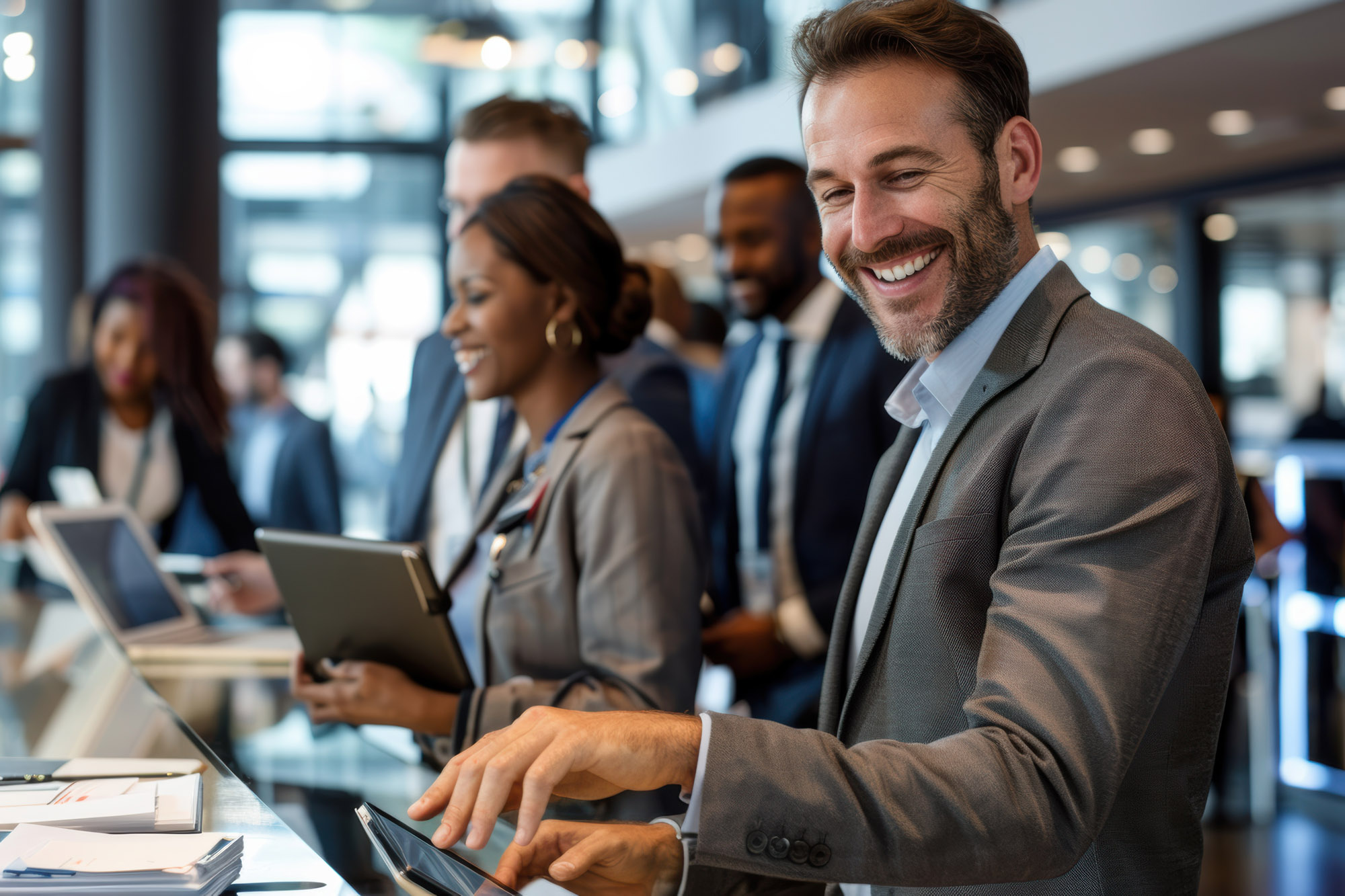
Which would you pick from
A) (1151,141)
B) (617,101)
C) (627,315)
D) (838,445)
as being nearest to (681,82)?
(617,101)

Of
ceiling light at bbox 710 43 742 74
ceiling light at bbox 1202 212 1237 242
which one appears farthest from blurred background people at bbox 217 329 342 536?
ceiling light at bbox 1202 212 1237 242

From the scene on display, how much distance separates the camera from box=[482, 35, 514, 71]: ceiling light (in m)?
10.2

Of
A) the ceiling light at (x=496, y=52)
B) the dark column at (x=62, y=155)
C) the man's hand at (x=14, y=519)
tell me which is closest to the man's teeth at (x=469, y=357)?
the man's hand at (x=14, y=519)

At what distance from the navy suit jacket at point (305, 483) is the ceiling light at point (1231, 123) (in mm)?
5326

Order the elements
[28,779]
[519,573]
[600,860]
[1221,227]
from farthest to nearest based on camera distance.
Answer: [1221,227], [519,573], [28,779], [600,860]

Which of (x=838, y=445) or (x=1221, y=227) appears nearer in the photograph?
(x=838, y=445)

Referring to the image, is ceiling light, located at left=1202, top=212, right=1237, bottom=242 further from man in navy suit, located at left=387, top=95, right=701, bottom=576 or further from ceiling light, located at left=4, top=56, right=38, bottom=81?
ceiling light, located at left=4, top=56, right=38, bottom=81

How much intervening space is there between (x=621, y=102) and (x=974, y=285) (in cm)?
1050

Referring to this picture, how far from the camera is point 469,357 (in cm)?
191

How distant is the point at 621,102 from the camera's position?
11234 mm

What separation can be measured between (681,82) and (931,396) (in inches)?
362

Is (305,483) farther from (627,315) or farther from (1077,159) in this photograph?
(1077,159)

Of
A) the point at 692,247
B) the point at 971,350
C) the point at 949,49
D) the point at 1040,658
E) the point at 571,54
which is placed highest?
the point at 571,54

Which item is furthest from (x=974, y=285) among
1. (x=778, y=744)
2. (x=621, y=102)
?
(x=621, y=102)
